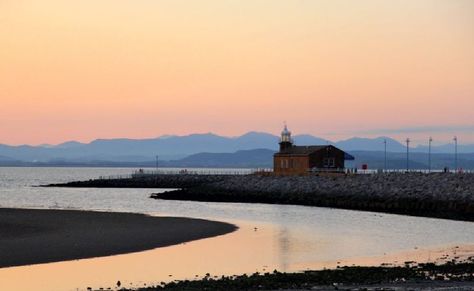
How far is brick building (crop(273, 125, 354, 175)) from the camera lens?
10475 cm

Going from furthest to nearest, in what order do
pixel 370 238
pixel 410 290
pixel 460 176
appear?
1. pixel 460 176
2. pixel 370 238
3. pixel 410 290

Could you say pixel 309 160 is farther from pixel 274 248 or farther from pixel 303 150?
pixel 274 248

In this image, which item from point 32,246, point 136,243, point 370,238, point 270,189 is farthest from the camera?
point 270,189

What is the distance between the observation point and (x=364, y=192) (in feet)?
256

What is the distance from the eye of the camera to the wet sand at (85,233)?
33.3 metres

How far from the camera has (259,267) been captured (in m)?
29.5

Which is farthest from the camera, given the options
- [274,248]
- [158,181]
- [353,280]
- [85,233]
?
[158,181]

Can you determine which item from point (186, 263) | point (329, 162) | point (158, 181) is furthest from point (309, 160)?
point (186, 263)

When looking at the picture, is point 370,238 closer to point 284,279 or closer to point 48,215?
point 284,279

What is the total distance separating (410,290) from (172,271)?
10.1 metres

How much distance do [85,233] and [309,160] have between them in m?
64.9

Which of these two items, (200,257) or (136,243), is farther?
(136,243)

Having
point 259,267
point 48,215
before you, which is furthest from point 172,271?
point 48,215

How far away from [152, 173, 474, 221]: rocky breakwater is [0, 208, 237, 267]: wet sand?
2068cm
